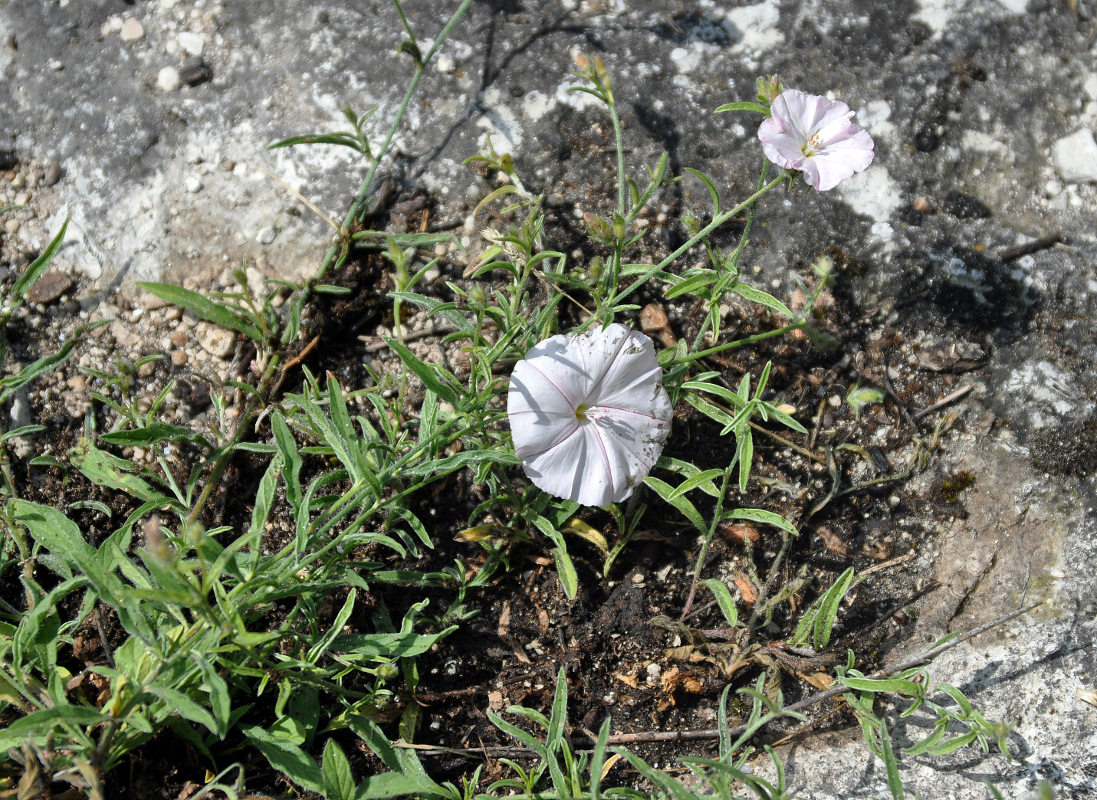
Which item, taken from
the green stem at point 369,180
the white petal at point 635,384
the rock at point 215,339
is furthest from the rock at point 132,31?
the white petal at point 635,384

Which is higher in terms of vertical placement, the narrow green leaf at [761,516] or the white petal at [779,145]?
the white petal at [779,145]

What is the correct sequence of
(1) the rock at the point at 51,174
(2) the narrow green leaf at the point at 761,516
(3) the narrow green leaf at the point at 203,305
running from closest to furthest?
(2) the narrow green leaf at the point at 761,516, (3) the narrow green leaf at the point at 203,305, (1) the rock at the point at 51,174

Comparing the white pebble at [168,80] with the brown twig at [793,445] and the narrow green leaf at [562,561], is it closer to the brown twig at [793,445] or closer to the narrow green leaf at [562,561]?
the narrow green leaf at [562,561]

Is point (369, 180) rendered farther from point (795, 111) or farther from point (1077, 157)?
point (1077, 157)

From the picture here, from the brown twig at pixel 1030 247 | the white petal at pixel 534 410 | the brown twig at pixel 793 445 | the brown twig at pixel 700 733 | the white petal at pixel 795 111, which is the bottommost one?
the brown twig at pixel 700 733

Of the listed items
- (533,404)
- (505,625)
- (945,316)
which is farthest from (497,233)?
(945,316)

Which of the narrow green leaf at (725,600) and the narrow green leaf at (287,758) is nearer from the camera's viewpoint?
the narrow green leaf at (287,758)

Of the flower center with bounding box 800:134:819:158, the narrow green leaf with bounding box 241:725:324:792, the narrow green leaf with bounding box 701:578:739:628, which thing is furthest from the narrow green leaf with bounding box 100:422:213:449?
the flower center with bounding box 800:134:819:158

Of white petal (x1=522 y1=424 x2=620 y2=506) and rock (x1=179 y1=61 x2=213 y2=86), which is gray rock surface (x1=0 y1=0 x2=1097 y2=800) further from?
white petal (x1=522 y1=424 x2=620 y2=506)
